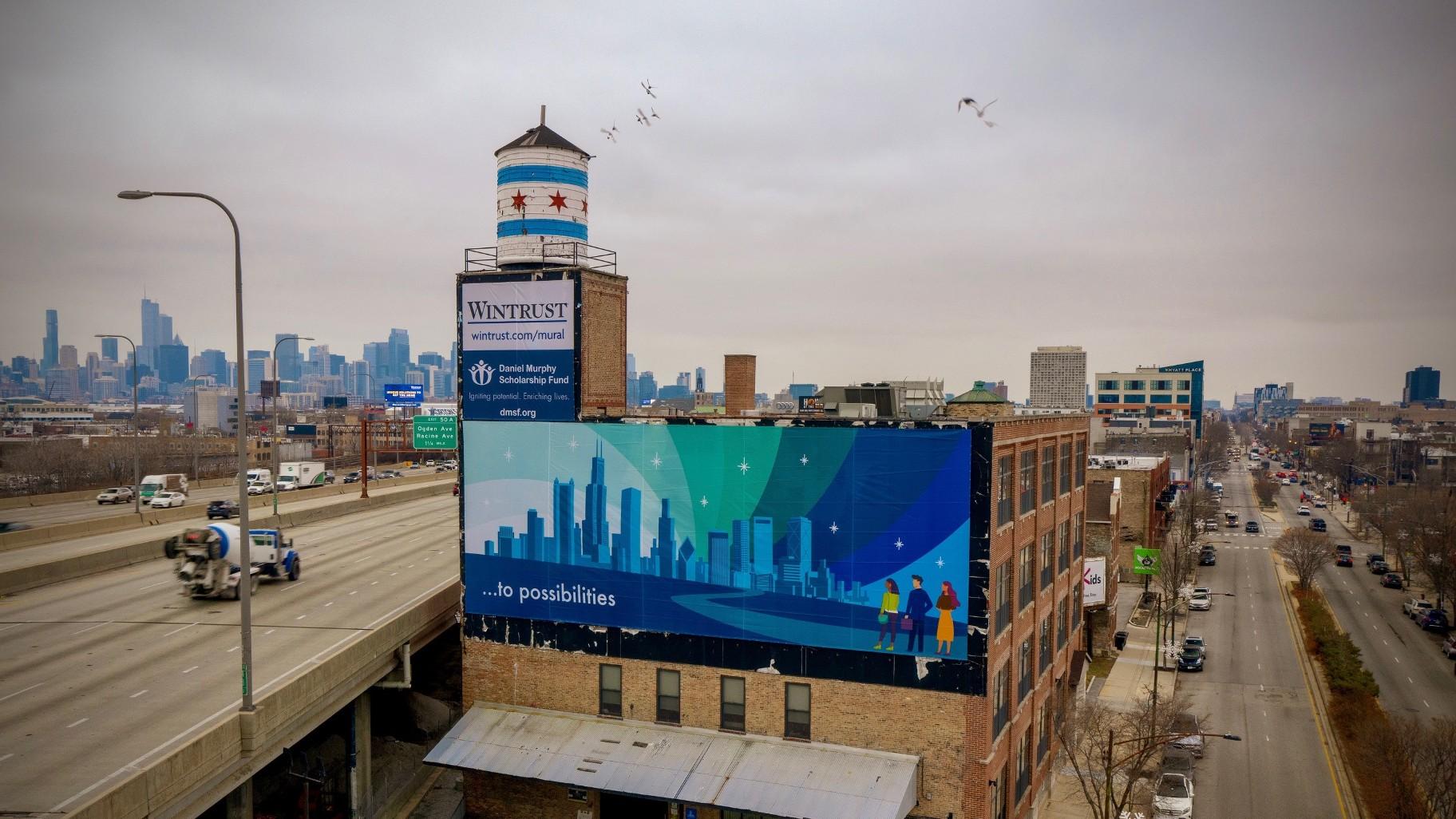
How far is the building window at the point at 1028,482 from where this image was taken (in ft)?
109

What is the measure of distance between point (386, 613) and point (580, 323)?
45.9 ft

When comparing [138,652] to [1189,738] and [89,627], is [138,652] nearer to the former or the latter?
[89,627]

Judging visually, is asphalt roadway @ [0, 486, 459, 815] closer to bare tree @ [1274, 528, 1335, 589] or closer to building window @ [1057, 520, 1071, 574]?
building window @ [1057, 520, 1071, 574]

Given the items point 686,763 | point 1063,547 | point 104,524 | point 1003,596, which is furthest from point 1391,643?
point 104,524

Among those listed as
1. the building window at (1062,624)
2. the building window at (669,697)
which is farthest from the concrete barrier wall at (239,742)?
the building window at (1062,624)

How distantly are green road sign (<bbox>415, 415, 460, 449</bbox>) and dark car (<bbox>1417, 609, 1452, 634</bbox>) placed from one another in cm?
7697

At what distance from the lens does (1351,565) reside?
10044cm

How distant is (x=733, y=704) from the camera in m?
31.1

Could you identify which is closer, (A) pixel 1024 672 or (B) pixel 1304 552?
(A) pixel 1024 672

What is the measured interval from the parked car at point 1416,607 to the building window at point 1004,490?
64.0 metres

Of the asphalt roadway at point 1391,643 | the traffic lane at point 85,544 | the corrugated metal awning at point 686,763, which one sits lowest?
the asphalt roadway at point 1391,643

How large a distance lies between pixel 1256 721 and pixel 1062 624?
54.5 feet

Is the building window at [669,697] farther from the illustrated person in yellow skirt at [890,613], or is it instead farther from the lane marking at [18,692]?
the lane marking at [18,692]

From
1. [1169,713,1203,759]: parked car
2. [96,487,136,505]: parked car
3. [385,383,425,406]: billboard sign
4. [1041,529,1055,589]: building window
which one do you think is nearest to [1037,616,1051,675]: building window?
[1041,529,1055,589]: building window
